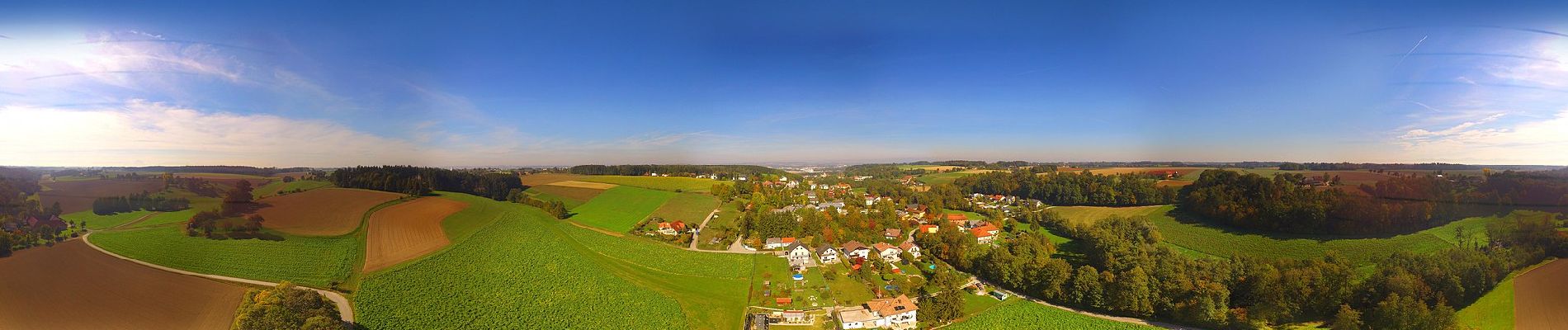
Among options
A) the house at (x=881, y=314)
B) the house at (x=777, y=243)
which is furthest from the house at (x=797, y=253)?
the house at (x=881, y=314)

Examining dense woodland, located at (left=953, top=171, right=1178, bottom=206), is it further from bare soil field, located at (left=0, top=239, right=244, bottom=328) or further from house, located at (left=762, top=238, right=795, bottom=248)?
bare soil field, located at (left=0, top=239, right=244, bottom=328)

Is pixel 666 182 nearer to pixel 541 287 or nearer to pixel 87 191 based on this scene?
pixel 541 287

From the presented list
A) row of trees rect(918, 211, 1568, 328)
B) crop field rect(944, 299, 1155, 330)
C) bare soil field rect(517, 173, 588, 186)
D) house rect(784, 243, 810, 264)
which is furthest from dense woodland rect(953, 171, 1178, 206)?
bare soil field rect(517, 173, 588, 186)

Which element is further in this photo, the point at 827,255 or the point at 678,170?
the point at 678,170

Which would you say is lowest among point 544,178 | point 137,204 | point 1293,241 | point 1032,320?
point 1032,320

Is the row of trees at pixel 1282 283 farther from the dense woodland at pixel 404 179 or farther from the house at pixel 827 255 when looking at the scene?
the dense woodland at pixel 404 179

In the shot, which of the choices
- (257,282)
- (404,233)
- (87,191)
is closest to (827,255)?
(404,233)
